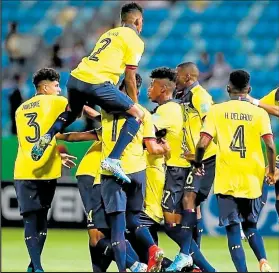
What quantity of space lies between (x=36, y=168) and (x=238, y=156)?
1936 mm

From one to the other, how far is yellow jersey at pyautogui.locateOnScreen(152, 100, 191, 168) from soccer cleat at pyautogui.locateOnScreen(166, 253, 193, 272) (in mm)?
954

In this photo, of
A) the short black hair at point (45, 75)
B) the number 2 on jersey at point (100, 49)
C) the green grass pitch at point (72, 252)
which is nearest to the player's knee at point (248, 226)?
the green grass pitch at point (72, 252)

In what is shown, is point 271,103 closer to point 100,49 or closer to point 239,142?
point 239,142

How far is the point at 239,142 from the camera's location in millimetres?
8516

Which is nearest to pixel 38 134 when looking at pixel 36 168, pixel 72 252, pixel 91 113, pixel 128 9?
pixel 36 168

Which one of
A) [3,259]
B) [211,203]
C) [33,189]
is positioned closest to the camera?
[33,189]

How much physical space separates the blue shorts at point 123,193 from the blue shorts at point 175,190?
4.24ft

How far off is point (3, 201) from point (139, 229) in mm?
6972

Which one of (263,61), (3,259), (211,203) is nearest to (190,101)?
(3,259)

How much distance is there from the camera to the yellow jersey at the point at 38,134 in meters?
9.09

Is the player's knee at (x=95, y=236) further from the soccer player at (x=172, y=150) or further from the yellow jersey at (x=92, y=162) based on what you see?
the soccer player at (x=172, y=150)

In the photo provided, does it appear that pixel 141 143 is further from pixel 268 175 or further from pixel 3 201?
pixel 3 201

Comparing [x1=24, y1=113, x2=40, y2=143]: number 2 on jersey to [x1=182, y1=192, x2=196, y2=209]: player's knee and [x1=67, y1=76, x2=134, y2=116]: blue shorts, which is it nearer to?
[x1=67, y1=76, x2=134, y2=116]: blue shorts

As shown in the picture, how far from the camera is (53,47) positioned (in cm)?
1984
